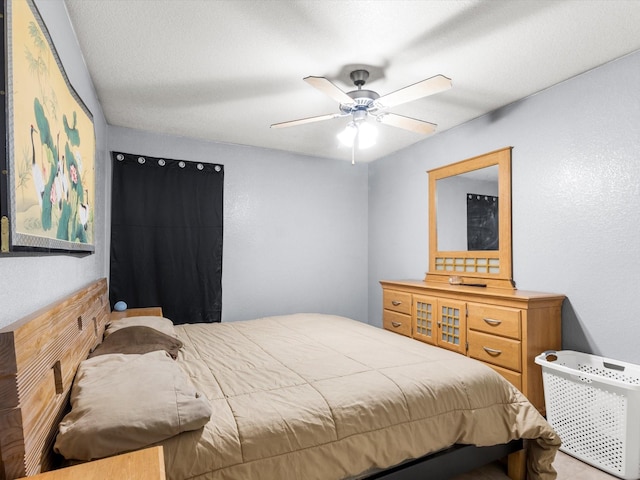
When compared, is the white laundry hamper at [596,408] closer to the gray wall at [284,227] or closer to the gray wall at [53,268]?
the gray wall at [284,227]

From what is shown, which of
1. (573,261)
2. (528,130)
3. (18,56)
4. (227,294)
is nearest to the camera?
(18,56)

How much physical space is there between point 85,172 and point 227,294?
2.16 meters

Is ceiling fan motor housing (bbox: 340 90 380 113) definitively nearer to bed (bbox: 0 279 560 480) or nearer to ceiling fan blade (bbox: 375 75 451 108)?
ceiling fan blade (bbox: 375 75 451 108)

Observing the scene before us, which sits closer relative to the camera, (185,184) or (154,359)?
(154,359)

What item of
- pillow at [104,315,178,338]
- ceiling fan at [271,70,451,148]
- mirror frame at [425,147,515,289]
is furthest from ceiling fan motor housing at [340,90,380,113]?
pillow at [104,315,178,338]

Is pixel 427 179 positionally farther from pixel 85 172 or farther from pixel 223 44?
pixel 85 172

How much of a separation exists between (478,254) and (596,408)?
1444 millimetres

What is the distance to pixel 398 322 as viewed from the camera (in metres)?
3.61

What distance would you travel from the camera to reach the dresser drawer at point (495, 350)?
2461 millimetres

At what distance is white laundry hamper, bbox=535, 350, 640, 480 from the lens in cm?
195

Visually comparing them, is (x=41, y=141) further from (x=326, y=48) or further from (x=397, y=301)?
(x=397, y=301)

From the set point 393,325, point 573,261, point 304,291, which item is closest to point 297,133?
point 304,291

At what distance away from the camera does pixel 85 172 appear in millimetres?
2100

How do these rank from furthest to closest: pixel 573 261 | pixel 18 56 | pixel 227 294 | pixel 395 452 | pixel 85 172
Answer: pixel 227 294
pixel 573 261
pixel 85 172
pixel 395 452
pixel 18 56
